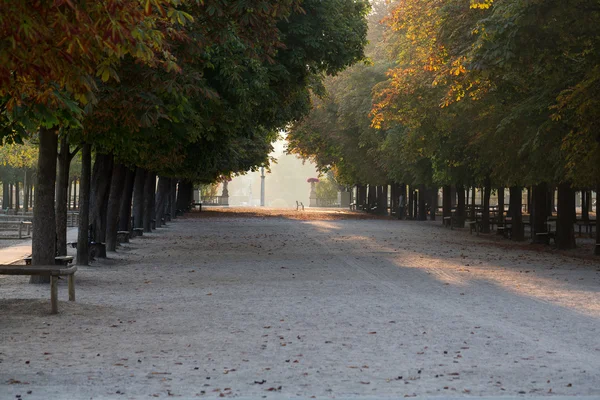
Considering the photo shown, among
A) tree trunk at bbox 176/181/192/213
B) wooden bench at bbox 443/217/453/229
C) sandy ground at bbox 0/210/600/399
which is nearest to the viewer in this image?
sandy ground at bbox 0/210/600/399

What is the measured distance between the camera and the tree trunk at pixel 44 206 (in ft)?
59.0

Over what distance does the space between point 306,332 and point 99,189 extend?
44.2 feet

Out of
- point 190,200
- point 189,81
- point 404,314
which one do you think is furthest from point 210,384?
point 190,200

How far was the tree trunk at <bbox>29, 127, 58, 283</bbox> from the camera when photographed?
17969 mm

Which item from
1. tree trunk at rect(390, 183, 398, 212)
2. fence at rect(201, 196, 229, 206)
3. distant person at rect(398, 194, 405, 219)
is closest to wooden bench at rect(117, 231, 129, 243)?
distant person at rect(398, 194, 405, 219)

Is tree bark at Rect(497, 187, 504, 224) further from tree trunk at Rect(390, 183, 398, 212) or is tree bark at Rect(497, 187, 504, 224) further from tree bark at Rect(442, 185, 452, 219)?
tree trunk at Rect(390, 183, 398, 212)

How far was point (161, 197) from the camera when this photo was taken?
51438mm

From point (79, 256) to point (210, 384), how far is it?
14.9 meters

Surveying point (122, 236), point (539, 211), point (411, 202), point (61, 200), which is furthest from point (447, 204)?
point (61, 200)

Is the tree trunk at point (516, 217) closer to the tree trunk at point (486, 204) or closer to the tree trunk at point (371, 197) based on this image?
the tree trunk at point (486, 204)

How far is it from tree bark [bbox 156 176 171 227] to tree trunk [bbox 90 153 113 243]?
23.4m

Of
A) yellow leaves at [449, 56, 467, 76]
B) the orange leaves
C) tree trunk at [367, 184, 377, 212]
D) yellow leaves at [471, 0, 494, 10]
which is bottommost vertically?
tree trunk at [367, 184, 377, 212]

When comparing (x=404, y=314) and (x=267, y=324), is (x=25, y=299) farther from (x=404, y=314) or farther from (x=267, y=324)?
(x=404, y=314)

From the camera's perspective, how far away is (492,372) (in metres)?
9.27
